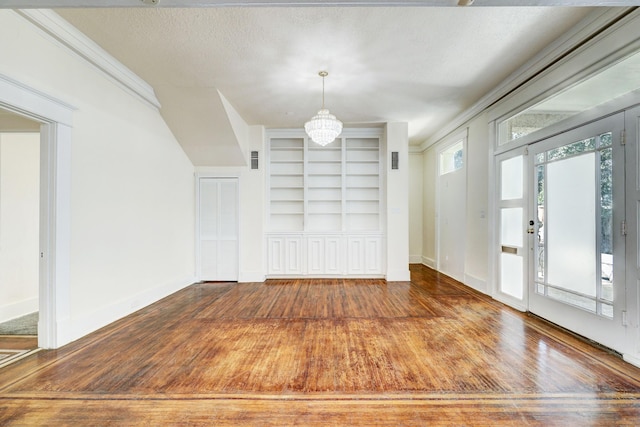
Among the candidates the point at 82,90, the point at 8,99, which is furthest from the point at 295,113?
the point at 8,99

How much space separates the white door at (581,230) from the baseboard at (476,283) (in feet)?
2.99

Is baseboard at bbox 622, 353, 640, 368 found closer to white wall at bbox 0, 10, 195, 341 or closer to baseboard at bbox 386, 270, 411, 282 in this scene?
baseboard at bbox 386, 270, 411, 282

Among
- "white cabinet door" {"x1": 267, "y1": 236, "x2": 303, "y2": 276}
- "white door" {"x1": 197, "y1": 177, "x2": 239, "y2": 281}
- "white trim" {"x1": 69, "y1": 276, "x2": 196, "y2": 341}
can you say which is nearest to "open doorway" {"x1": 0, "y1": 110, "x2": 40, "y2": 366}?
"white trim" {"x1": 69, "y1": 276, "x2": 196, "y2": 341}

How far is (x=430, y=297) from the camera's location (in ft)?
13.7

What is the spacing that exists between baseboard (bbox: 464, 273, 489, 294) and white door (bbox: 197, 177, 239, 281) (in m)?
4.19

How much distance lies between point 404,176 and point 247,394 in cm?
440

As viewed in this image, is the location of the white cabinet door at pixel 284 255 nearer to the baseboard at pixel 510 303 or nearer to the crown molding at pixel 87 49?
the crown molding at pixel 87 49

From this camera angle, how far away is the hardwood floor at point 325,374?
1.71 m

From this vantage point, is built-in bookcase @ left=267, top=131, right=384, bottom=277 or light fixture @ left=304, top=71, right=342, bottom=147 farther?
built-in bookcase @ left=267, top=131, right=384, bottom=277

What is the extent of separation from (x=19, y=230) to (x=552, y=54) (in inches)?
257

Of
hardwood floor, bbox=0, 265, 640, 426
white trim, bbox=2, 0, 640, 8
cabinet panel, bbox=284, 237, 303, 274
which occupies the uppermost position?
white trim, bbox=2, 0, 640, 8

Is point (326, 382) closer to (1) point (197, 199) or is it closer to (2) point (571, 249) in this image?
(2) point (571, 249)

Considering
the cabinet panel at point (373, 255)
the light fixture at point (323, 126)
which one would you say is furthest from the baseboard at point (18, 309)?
the cabinet panel at point (373, 255)

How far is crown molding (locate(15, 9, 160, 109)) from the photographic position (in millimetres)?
2332
